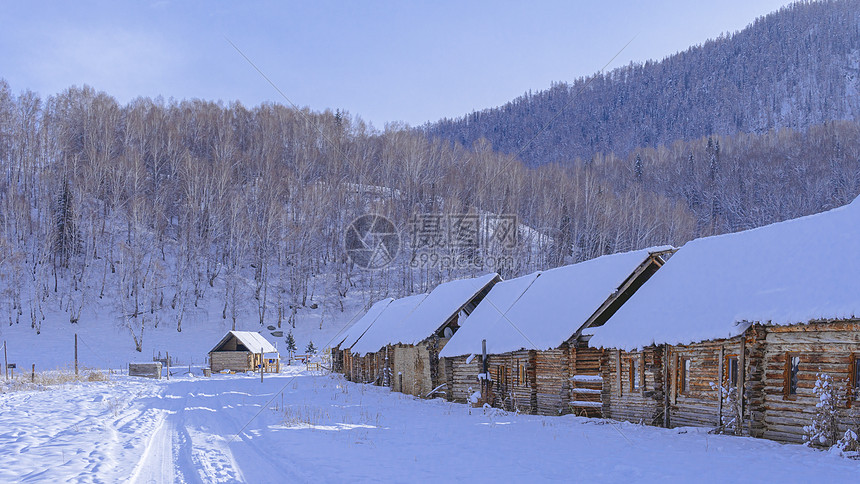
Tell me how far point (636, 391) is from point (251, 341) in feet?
138

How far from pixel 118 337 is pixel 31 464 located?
51.5 meters

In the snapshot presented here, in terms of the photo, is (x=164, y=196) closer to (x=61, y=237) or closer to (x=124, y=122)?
(x=61, y=237)

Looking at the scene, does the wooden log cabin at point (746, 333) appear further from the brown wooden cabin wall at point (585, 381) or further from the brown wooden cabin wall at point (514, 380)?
the brown wooden cabin wall at point (514, 380)

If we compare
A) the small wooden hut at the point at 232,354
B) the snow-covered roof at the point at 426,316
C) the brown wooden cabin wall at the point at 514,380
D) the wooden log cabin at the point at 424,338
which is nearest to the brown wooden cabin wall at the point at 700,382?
the brown wooden cabin wall at the point at 514,380

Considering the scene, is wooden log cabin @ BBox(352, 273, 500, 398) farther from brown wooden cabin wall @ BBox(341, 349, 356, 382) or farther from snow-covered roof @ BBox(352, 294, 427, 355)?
brown wooden cabin wall @ BBox(341, 349, 356, 382)

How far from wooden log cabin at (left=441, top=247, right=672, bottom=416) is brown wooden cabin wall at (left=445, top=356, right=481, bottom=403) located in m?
0.09

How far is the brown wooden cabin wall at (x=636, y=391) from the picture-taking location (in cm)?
1878

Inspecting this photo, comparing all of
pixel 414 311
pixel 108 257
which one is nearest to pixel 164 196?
pixel 108 257

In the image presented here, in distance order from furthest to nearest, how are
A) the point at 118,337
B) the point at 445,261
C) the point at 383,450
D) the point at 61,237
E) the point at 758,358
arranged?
1. the point at 445,261
2. the point at 61,237
3. the point at 118,337
4. the point at 758,358
5. the point at 383,450

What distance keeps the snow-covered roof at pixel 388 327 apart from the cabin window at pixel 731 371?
1928 cm

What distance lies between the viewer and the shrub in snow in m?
13.7

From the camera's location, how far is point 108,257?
67.7 metres

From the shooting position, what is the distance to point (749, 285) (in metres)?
16.6
